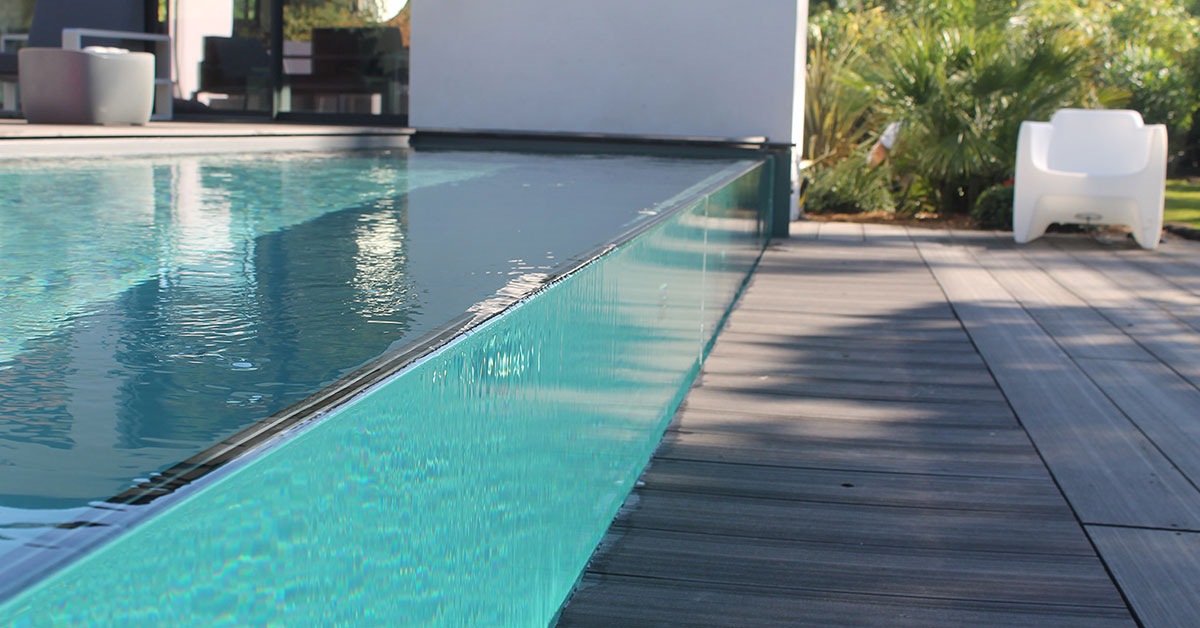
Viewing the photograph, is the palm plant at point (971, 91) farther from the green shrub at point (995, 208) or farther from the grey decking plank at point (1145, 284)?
the grey decking plank at point (1145, 284)

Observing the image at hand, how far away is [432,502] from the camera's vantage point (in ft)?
3.67

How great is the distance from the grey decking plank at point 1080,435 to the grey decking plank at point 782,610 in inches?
22.7

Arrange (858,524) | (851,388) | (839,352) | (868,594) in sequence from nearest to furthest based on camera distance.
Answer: (868,594) → (858,524) → (851,388) → (839,352)

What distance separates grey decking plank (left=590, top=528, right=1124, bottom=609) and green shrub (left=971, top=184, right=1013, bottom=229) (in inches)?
270

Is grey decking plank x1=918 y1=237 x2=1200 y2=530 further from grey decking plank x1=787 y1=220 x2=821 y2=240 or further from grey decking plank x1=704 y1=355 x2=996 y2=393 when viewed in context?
grey decking plank x1=787 y1=220 x2=821 y2=240

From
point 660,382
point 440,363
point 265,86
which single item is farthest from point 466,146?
point 440,363

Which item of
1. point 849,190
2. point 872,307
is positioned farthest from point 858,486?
point 849,190

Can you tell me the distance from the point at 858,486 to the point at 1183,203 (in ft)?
32.8

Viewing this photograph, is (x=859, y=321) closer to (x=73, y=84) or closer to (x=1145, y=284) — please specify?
(x=1145, y=284)

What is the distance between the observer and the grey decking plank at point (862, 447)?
Answer: 2.72m

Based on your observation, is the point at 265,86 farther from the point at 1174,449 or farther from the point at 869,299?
the point at 1174,449

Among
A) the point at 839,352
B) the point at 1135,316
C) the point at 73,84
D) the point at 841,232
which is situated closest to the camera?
the point at 839,352

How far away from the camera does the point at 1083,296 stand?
5.41 metres

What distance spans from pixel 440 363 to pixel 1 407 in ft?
1.40
